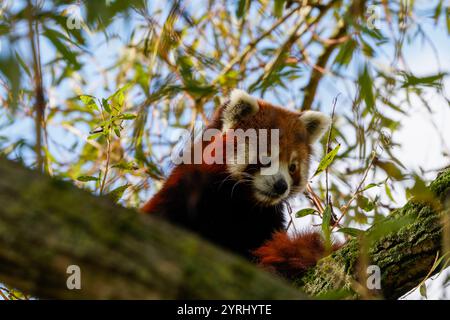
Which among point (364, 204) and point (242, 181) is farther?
point (242, 181)

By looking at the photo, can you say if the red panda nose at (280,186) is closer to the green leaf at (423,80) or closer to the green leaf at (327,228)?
the green leaf at (327,228)

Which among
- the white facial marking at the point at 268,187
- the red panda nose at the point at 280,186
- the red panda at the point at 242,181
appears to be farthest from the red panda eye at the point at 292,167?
the red panda nose at the point at 280,186

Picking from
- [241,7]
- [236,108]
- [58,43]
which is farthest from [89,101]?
[236,108]

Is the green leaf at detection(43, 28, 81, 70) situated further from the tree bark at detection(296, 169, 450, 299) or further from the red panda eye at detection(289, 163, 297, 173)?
the red panda eye at detection(289, 163, 297, 173)

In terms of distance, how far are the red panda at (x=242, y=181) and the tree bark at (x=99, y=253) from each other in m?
2.01

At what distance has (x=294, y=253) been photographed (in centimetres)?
322

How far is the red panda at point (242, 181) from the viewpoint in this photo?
157 inches

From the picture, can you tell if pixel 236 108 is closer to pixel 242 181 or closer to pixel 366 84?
pixel 242 181

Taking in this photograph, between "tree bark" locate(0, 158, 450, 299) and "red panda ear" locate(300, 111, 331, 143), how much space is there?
317 cm

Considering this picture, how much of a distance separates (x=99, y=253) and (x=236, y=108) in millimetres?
3042

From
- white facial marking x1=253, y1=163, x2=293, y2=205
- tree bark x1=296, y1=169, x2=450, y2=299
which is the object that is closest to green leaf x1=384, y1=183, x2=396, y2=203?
tree bark x1=296, y1=169, x2=450, y2=299

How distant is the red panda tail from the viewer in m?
3.18
